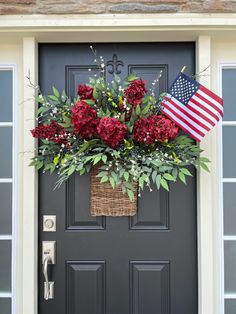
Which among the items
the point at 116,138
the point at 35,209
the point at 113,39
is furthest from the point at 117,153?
the point at 113,39

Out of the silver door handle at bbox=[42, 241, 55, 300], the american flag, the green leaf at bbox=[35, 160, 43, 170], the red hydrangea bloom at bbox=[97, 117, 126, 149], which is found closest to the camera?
the red hydrangea bloom at bbox=[97, 117, 126, 149]

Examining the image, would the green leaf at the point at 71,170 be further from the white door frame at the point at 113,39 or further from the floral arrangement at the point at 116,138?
the white door frame at the point at 113,39

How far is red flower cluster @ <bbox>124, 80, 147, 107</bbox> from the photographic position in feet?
6.80

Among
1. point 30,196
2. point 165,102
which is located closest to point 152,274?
point 30,196

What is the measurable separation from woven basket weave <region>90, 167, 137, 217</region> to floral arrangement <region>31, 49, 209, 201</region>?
61 mm

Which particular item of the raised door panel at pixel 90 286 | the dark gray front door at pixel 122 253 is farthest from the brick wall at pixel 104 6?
the raised door panel at pixel 90 286

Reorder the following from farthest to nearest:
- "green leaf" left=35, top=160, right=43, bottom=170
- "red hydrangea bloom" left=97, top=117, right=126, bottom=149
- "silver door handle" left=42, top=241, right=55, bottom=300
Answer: "silver door handle" left=42, top=241, right=55, bottom=300 < "green leaf" left=35, top=160, right=43, bottom=170 < "red hydrangea bloom" left=97, top=117, right=126, bottom=149

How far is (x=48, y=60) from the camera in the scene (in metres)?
2.40

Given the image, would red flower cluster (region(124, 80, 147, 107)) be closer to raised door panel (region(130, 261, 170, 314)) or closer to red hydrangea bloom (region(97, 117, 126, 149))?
red hydrangea bloom (region(97, 117, 126, 149))

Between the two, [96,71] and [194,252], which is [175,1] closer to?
[96,71]

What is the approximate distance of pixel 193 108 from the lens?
2113 millimetres

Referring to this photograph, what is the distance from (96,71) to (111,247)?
3.63 feet

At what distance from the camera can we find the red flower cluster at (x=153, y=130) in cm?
202

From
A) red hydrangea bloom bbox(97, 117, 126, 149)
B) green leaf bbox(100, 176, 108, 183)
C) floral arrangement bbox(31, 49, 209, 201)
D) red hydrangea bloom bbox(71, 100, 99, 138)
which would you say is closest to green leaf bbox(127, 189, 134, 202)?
Answer: floral arrangement bbox(31, 49, 209, 201)
